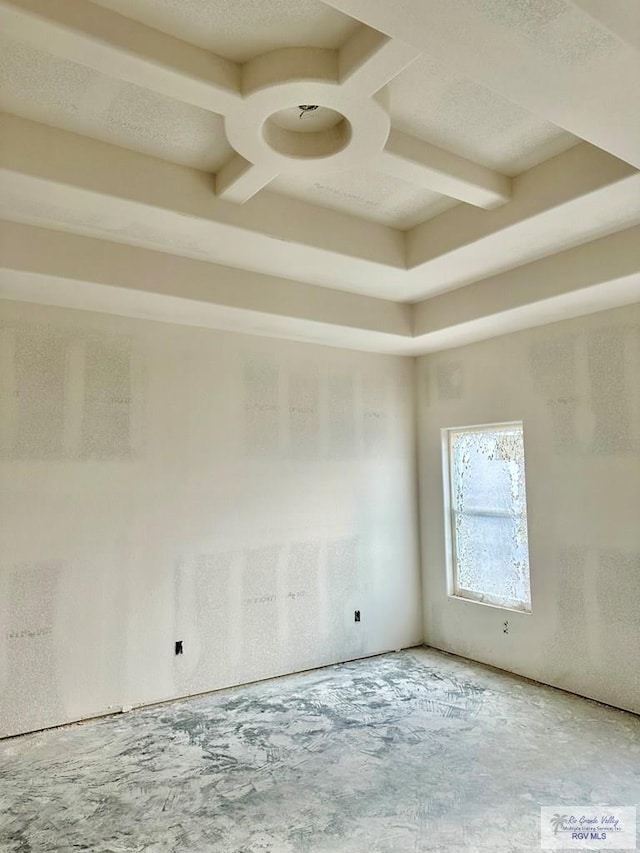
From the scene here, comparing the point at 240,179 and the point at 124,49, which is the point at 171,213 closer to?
the point at 240,179

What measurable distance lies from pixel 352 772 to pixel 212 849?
902mm

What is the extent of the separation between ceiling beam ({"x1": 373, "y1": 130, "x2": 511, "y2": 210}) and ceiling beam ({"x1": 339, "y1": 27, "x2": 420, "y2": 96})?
1.86 feet

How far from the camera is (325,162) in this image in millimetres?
2865

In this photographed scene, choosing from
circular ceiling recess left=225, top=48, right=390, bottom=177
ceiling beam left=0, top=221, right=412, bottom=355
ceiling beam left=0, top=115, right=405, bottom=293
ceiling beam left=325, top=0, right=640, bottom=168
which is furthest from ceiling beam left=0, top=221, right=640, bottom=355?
ceiling beam left=325, top=0, right=640, bottom=168

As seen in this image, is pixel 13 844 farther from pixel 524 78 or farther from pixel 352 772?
pixel 524 78

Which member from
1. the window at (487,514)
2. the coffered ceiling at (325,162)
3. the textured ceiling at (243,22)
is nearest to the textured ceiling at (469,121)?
the coffered ceiling at (325,162)

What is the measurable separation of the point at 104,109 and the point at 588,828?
4.03 meters

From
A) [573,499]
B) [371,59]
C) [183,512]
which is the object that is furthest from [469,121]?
[183,512]

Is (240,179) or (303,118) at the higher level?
(303,118)

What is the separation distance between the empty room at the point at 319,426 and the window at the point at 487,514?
0.03 m

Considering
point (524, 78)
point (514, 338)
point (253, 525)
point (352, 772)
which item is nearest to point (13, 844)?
point (352, 772)

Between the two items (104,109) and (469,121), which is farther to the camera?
(469,121)

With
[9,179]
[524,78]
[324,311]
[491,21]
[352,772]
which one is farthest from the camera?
[324,311]

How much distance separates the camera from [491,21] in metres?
1.71
